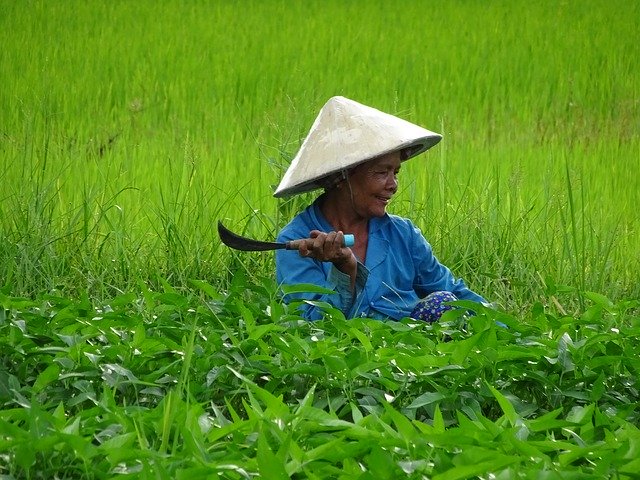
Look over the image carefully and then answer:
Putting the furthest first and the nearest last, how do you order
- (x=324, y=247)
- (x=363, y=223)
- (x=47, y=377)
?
(x=363, y=223) < (x=324, y=247) < (x=47, y=377)

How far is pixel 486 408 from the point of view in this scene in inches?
102

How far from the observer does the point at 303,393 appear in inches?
97.4

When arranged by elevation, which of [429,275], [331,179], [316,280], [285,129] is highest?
[331,179]

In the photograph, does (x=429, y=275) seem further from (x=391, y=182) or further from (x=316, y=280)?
(x=316, y=280)

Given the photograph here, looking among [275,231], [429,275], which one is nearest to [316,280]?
[429,275]

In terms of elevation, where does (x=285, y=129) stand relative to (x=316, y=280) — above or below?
above

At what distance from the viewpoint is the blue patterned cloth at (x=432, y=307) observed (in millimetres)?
3438

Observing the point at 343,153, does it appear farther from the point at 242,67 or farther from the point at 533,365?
the point at 242,67

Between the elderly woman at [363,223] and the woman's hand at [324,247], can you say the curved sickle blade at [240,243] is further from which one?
the elderly woman at [363,223]

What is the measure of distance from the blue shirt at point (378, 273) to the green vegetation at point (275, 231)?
0.94 ft

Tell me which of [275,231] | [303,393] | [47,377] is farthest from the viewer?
[275,231]

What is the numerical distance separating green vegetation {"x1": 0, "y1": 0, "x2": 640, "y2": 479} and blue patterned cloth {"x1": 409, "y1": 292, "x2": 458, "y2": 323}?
25cm

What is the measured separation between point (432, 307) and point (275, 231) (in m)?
1.04

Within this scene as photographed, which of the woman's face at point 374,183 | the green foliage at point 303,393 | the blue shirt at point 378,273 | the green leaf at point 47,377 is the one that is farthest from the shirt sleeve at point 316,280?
the green leaf at point 47,377
